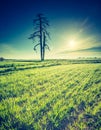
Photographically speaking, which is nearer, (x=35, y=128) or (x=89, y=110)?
(x=35, y=128)

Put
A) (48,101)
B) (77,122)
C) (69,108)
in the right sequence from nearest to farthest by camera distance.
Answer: (77,122), (69,108), (48,101)

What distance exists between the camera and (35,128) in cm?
380

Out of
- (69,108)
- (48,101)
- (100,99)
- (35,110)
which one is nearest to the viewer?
(35,110)

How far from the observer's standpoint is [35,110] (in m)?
4.70

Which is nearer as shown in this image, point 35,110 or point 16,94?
point 35,110

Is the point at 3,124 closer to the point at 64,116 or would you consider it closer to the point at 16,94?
the point at 64,116

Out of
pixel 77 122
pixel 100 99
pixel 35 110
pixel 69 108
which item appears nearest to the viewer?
pixel 77 122

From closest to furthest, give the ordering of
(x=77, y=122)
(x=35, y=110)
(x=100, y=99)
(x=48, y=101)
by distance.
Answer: (x=77, y=122)
(x=35, y=110)
(x=48, y=101)
(x=100, y=99)

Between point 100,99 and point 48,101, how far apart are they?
7.45 feet

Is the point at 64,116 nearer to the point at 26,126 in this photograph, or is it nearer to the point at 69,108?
the point at 69,108

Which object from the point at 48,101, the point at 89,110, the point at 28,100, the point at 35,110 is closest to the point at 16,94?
the point at 28,100

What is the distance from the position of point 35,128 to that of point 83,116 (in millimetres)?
1681

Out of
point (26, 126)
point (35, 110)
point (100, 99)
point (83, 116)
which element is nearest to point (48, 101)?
point (35, 110)

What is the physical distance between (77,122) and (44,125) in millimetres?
968
